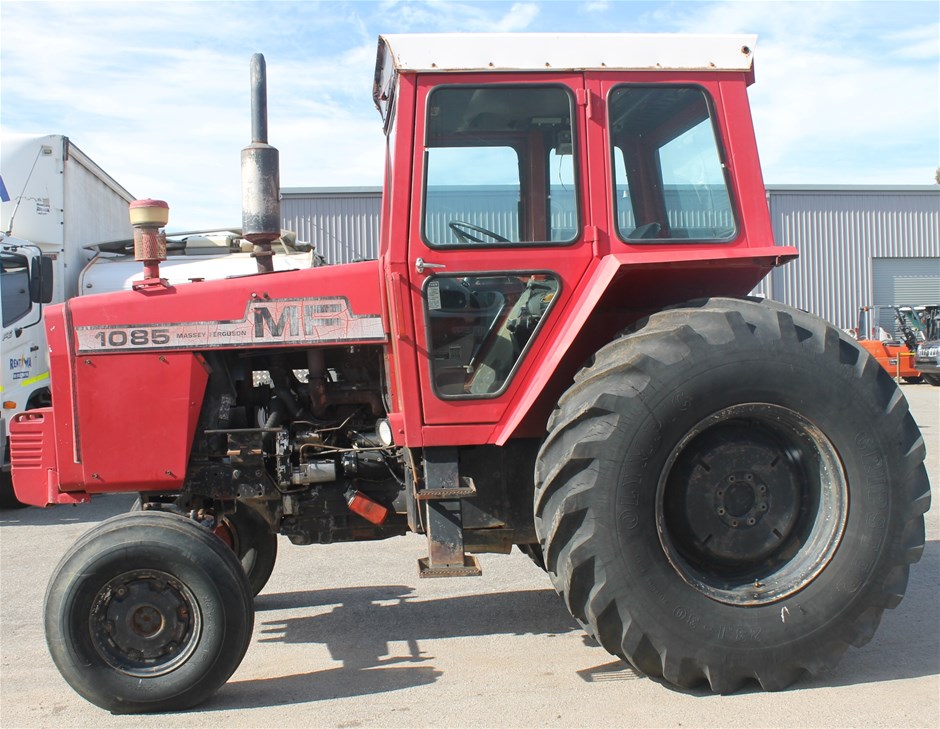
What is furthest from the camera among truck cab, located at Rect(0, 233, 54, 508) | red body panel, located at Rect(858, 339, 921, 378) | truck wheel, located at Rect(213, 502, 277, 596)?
Answer: red body panel, located at Rect(858, 339, 921, 378)

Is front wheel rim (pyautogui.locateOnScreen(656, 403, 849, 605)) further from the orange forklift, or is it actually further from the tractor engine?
the orange forklift

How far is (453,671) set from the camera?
401 centimetres

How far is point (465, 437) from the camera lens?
3863mm

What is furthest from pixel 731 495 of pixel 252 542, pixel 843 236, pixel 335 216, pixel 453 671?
pixel 843 236

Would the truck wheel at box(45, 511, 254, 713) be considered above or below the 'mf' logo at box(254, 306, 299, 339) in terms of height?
below

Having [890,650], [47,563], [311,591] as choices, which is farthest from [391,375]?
[47,563]

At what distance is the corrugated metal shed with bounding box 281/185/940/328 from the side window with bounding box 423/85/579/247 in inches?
827

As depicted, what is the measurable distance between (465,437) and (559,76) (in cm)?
158

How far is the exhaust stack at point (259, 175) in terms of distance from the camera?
4043 millimetres

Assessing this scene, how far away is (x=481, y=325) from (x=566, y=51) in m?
1.21

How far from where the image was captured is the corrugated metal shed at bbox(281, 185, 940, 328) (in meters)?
24.7

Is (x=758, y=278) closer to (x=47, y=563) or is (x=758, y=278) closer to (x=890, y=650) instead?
(x=890, y=650)

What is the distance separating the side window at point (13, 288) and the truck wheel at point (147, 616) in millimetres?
6229

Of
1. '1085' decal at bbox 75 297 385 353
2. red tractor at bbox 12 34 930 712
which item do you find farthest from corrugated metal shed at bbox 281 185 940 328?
'1085' decal at bbox 75 297 385 353
